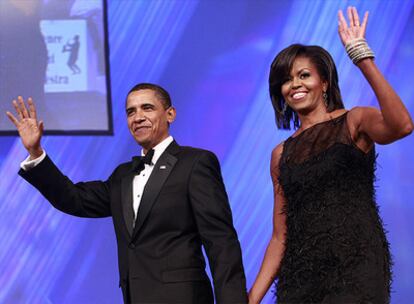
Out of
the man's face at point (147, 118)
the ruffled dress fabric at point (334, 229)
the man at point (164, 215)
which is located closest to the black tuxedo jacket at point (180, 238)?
the man at point (164, 215)

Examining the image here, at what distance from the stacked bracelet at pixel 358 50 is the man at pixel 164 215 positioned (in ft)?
2.30

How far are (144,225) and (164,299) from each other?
263 mm

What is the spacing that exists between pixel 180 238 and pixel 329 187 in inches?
22.0

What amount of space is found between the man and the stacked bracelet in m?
0.70

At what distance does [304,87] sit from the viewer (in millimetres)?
2387

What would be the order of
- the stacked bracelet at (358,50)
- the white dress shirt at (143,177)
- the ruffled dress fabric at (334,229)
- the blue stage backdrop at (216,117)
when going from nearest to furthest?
the stacked bracelet at (358,50) → the ruffled dress fabric at (334,229) → the white dress shirt at (143,177) → the blue stage backdrop at (216,117)

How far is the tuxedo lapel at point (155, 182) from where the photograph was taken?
8.00ft

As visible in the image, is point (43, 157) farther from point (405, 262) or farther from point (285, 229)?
point (405, 262)

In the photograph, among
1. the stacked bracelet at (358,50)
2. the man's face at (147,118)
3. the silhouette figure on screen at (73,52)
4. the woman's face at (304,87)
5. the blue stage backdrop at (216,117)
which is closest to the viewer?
the stacked bracelet at (358,50)

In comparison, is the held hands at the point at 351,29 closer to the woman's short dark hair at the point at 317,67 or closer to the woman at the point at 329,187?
the woman at the point at 329,187

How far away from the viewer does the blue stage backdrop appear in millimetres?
3658

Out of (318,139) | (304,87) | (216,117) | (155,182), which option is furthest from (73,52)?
(318,139)

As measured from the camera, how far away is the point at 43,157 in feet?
8.53

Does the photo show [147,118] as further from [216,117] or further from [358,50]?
[216,117]
